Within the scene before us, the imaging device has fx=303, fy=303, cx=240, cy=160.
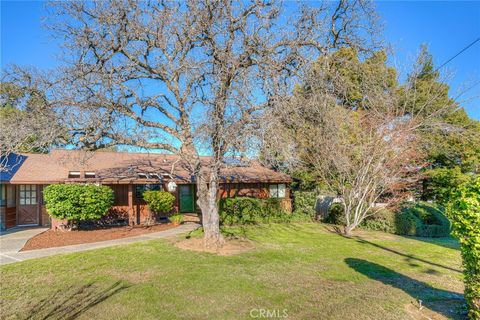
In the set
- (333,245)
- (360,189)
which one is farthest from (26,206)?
(360,189)

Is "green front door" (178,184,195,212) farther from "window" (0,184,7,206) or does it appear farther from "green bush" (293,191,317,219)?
"window" (0,184,7,206)

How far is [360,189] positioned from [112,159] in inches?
558

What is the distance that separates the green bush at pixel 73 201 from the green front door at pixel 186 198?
24.4 ft

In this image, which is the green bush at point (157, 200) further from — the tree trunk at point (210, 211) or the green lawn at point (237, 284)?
the tree trunk at point (210, 211)

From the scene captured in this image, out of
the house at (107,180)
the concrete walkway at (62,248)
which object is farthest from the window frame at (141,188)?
the concrete walkway at (62,248)

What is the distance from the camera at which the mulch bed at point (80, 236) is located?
1059 cm

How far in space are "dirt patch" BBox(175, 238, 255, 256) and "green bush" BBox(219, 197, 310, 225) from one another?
4.75 m

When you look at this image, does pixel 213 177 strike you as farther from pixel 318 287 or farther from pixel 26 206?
pixel 26 206

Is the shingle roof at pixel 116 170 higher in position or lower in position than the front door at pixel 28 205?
higher

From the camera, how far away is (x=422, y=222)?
13.7m

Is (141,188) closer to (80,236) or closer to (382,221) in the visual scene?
(80,236)

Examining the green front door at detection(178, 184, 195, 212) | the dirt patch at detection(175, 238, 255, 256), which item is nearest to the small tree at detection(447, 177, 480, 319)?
the dirt patch at detection(175, 238, 255, 256)

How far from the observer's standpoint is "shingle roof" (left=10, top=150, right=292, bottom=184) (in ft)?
47.8

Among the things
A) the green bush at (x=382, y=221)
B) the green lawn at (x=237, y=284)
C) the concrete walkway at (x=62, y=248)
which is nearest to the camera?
the green lawn at (x=237, y=284)
